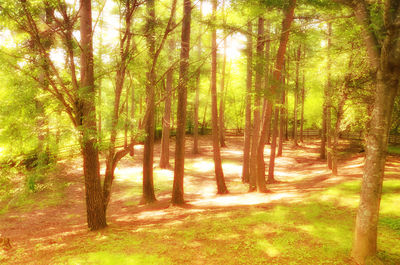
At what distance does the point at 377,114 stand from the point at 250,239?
3.97 m

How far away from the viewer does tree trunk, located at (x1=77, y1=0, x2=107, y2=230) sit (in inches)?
311

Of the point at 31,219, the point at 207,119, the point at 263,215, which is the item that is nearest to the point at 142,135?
the point at 263,215

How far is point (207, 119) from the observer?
44719 millimetres

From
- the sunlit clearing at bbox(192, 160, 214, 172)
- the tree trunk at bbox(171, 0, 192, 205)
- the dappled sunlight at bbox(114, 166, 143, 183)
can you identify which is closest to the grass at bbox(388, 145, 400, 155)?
the sunlit clearing at bbox(192, 160, 214, 172)

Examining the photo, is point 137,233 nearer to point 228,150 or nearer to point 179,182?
point 179,182

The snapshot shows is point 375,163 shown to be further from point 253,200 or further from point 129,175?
point 129,175

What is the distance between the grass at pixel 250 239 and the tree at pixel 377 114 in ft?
1.84

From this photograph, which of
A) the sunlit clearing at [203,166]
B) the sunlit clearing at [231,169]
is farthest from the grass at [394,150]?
the sunlit clearing at [203,166]

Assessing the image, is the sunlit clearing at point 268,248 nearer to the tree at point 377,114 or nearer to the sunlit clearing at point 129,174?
the tree at point 377,114

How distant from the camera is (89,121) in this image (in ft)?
26.3

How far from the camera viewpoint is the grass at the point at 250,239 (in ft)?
18.8

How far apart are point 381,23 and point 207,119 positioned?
39.7 meters

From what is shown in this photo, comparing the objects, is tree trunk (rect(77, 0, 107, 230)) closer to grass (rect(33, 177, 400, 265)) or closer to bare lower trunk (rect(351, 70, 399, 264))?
grass (rect(33, 177, 400, 265))

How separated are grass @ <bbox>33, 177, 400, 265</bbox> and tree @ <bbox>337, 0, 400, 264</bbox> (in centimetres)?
56
